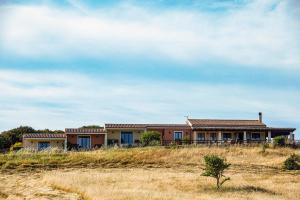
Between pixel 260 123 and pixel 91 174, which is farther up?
pixel 260 123

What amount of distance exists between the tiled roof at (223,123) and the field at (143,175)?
13.6 meters

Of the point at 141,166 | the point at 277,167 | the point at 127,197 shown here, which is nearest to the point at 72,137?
the point at 141,166

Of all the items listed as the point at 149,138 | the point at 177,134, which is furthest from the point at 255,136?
the point at 149,138

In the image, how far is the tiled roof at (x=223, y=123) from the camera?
66.2 m

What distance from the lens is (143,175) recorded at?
38938 mm

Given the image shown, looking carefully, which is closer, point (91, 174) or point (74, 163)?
point (91, 174)

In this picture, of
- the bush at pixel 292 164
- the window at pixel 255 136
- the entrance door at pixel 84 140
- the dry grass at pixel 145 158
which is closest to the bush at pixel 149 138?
the dry grass at pixel 145 158

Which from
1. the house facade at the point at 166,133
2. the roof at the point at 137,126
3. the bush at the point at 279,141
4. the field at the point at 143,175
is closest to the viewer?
the field at the point at 143,175

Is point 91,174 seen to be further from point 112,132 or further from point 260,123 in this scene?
point 260,123

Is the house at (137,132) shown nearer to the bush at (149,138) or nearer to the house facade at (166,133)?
the house facade at (166,133)

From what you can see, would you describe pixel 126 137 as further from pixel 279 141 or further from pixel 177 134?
pixel 279 141

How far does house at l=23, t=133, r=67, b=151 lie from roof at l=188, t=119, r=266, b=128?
1778cm

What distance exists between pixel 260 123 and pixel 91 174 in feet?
118

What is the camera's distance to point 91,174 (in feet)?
130
